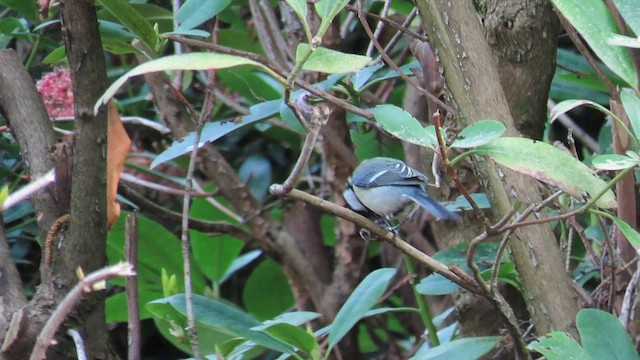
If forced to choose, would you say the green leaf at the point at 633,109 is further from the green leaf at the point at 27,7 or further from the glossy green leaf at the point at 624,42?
the green leaf at the point at 27,7

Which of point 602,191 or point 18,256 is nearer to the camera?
point 602,191

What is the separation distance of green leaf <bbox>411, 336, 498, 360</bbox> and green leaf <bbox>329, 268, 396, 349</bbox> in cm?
8

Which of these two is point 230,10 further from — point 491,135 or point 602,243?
point 491,135

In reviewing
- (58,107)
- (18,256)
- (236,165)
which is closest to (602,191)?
(58,107)

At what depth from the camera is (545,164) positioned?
2.38 ft

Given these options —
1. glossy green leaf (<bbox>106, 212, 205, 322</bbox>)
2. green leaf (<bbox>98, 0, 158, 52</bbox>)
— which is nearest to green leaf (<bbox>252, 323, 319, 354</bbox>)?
green leaf (<bbox>98, 0, 158, 52</bbox>)

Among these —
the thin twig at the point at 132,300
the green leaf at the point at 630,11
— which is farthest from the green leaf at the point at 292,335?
the green leaf at the point at 630,11

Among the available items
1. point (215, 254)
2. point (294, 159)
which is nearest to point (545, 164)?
point (215, 254)

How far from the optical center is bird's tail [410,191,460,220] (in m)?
1.05

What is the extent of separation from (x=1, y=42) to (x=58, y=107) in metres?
0.14

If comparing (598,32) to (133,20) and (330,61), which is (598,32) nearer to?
(330,61)

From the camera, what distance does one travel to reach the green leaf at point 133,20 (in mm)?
914

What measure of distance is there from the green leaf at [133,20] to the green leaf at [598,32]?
45 centimetres

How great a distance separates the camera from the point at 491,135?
2.29 ft
